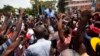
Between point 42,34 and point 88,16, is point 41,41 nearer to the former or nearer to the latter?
point 42,34

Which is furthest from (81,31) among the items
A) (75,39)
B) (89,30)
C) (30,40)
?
(30,40)

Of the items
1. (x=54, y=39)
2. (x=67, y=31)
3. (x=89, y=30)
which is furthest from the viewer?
(x=54, y=39)

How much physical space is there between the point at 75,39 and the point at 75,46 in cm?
10

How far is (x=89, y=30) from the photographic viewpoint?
7.24 meters

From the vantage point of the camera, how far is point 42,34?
705 centimetres

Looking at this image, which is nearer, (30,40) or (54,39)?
(54,39)

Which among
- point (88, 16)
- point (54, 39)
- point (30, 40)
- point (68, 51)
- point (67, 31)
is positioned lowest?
point (30, 40)

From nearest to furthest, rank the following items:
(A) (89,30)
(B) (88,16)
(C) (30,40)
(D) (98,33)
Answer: (B) (88,16) → (D) (98,33) → (A) (89,30) → (C) (30,40)

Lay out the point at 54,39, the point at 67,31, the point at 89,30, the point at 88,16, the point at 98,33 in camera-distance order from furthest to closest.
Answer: the point at 54,39
the point at 67,31
the point at 89,30
the point at 98,33
the point at 88,16

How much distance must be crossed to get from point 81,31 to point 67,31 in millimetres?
2085

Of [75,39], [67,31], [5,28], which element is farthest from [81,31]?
[5,28]

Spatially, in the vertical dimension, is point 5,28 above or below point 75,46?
below

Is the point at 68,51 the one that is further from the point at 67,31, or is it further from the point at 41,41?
the point at 67,31

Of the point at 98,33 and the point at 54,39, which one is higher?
the point at 98,33
